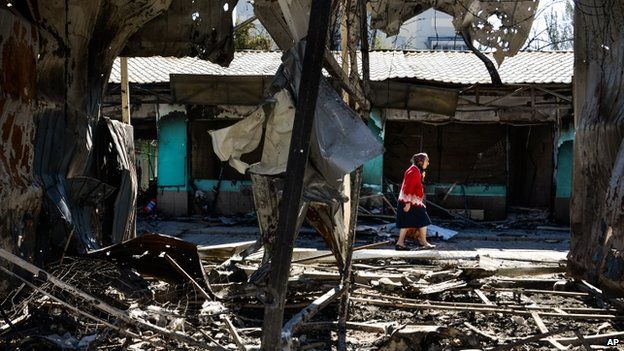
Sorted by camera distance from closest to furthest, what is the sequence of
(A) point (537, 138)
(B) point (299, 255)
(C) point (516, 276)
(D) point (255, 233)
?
1. (C) point (516, 276)
2. (B) point (299, 255)
3. (D) point (255, 233)
4. (A) point (537, 138)

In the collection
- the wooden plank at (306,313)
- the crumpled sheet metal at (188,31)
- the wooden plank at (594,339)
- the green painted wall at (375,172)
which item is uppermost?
the crumpled sheet metal at (188,31)

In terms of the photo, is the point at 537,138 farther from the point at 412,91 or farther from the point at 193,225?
the point at 193,225

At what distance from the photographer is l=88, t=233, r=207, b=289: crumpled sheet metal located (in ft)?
19.2

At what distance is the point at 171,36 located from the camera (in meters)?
8.20

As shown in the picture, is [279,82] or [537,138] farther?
[537,138]

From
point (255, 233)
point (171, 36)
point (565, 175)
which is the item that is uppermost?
point (171, 36)

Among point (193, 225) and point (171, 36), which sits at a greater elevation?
point (171, 36)

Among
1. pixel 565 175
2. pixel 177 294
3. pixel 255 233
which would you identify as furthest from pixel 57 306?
pixel 565 175

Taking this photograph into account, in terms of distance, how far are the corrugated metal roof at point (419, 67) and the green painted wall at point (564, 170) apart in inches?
68.1

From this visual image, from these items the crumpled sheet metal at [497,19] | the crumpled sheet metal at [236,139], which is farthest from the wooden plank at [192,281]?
the crumpled sheet metal at [497,19]

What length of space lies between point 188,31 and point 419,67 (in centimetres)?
953

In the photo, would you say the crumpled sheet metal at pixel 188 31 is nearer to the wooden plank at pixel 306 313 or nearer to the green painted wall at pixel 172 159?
the wooden plank at pixel 306 313

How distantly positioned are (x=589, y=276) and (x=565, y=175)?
9385mm

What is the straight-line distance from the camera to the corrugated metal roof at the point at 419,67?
15000 millimetres
